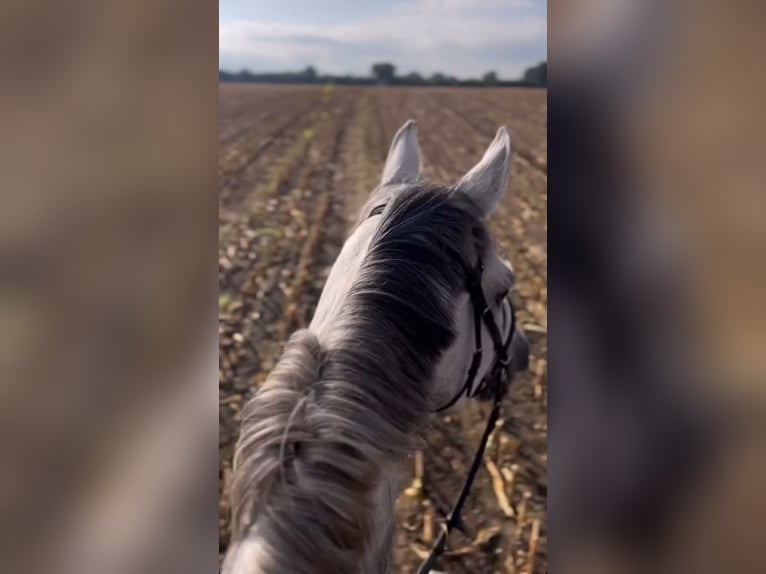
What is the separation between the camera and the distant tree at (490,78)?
639mm

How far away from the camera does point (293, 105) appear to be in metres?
0.68

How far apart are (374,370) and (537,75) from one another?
1.15ft

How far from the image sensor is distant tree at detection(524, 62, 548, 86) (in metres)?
0.61

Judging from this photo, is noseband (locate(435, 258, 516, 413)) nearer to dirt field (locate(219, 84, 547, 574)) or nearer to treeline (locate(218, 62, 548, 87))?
dirt field (locate(219, 84, 547, 574))

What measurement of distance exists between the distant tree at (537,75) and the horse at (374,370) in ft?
0.33

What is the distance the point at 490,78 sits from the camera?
2.12ft
